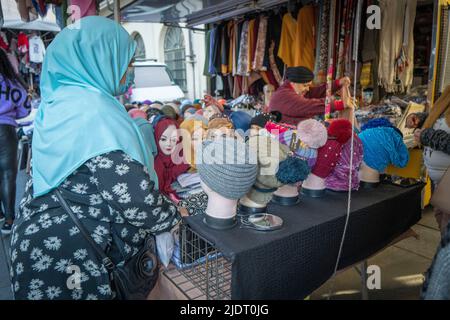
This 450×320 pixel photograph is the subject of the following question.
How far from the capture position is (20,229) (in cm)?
116

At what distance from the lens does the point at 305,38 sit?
12.3 feet

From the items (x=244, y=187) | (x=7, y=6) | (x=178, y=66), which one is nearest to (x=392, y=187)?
(x=244, y=187)

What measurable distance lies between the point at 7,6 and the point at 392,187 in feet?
12.0

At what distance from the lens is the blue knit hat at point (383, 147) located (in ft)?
5.67

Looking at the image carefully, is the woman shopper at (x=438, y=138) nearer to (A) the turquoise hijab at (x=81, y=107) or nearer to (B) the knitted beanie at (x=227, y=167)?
(B) the knitted beanie at (x=227, y=167)

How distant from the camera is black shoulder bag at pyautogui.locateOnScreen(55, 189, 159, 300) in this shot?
1.14m

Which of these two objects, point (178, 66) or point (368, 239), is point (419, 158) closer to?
point (368, 239)

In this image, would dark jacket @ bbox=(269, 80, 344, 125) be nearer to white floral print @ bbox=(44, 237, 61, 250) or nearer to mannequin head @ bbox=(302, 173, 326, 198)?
mannequin head @ bbox=(302, 173, 326, 198)

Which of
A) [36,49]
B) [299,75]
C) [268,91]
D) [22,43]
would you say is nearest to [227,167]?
[299,75]

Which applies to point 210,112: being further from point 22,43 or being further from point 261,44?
point 22,43

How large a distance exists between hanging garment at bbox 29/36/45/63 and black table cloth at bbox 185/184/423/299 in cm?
627

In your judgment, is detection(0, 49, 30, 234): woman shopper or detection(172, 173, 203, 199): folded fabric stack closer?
detection(172, 173, 203, 199): folded fabric stack

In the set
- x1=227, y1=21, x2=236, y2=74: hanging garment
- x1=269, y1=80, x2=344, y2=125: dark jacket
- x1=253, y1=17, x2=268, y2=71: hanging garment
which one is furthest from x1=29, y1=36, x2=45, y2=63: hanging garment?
x1=269, y1=80, x2=344, y2=125: dark jacket

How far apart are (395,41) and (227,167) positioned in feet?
10.3
